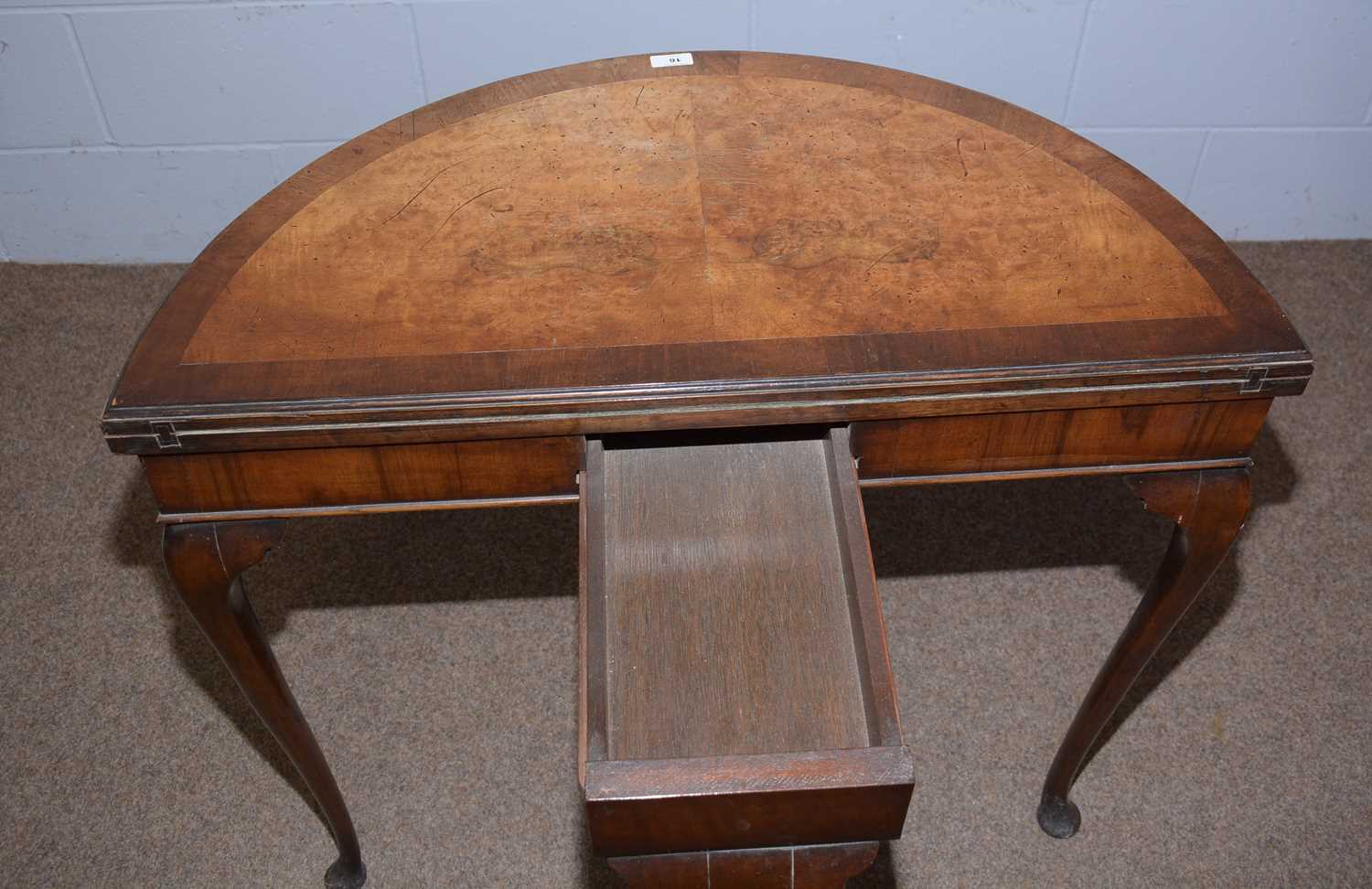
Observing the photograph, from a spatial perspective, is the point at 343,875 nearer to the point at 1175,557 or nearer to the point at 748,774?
the point at 748,774

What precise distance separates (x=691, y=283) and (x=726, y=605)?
0.99ft

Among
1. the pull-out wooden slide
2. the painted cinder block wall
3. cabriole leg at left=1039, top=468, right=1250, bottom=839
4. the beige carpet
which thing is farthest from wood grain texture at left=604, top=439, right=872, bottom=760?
the painted cinder block wall

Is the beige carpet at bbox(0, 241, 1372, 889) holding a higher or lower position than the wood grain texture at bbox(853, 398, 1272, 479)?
lower

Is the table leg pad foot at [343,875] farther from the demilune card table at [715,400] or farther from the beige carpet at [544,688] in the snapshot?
the demilune card table at [715,400]

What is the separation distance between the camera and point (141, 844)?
1347mm

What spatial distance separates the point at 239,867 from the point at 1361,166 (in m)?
2.13

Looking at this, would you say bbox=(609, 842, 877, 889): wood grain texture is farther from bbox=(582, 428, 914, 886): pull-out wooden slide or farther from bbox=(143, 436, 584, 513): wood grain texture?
bbox=(143, 436, 584, 513): wood grain texture

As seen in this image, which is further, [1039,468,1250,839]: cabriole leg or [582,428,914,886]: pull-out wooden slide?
[1039,468,1250,839]: cabriole leg

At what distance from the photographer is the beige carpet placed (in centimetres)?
134

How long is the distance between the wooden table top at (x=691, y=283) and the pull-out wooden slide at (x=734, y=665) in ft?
0.28

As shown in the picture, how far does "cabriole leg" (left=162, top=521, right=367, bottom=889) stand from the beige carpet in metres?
0.28

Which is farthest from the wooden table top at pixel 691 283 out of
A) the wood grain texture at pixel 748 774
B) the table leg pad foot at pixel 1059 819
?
the table leg pad foot at pixel 1059 819

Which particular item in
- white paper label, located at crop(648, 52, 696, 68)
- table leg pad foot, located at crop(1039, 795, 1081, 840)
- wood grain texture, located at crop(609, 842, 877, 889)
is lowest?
table leg pad foot, located at crop(1039, 795, 1081, 840)

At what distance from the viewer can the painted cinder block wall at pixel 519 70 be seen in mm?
1865
